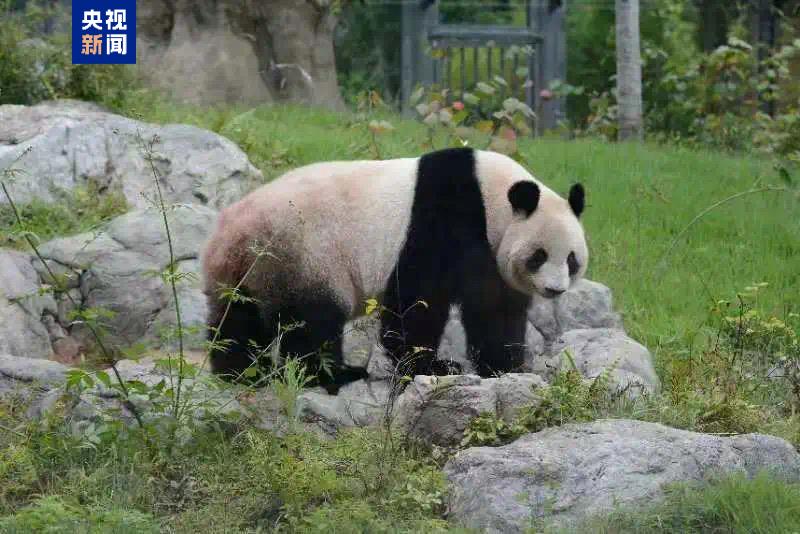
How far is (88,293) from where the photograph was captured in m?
7.50

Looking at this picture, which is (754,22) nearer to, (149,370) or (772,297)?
(772,297)

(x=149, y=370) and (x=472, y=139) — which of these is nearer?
(x=149, y=370)

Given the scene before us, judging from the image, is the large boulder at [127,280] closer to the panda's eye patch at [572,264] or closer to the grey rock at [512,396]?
the panda's eye patch at [572,264]

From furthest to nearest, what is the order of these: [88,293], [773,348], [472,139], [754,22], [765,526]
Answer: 1. [754,22]
2. [472,139]
3. [88,293]
4. [773,348]
5. [765,526]

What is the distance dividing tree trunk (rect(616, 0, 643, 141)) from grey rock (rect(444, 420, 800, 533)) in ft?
25.1

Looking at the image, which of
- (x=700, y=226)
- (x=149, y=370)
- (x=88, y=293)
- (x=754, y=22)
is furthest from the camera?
(x=754, y=22)

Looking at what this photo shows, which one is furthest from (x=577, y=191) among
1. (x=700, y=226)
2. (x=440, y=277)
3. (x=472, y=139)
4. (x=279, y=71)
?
(x=279, y=71)

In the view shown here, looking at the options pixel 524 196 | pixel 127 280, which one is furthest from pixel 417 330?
pixel 127 280

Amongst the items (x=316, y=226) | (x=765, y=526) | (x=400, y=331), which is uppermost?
(x=316, y=226)

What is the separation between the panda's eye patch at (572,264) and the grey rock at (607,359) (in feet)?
1.44

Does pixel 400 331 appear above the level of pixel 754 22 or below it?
below

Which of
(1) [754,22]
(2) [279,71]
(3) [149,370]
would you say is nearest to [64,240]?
(3) [149,370]

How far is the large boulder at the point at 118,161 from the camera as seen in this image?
8820 mm

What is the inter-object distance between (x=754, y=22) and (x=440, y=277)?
474 inches
